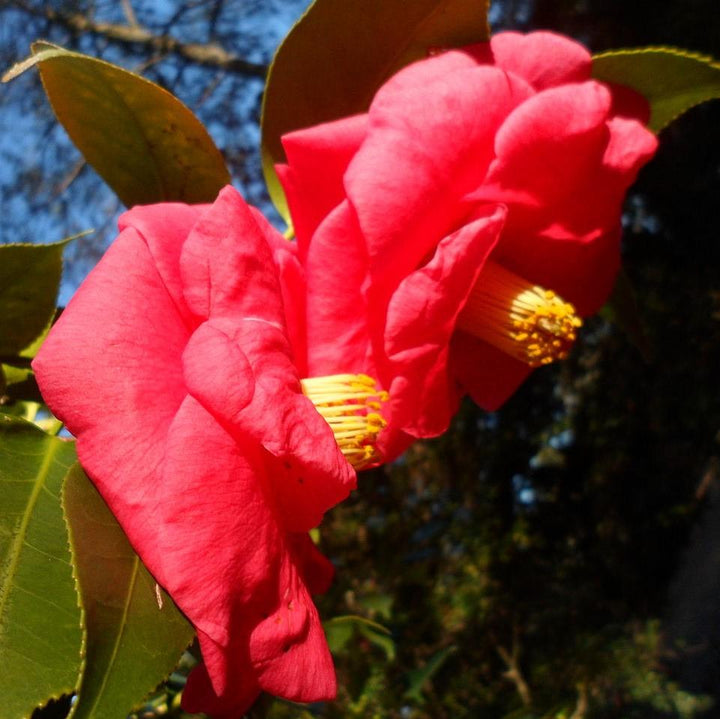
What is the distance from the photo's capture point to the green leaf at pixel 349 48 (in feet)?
1.63

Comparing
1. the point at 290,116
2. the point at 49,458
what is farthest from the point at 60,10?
the point at 49,458

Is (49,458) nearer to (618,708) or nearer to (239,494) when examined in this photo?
(239,494)

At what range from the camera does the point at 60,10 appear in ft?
8.68

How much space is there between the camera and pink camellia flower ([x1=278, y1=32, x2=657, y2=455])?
42 cm

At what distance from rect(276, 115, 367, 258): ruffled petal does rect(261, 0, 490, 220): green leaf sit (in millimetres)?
65

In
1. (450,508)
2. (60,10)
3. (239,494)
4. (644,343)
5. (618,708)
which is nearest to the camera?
(239,494)

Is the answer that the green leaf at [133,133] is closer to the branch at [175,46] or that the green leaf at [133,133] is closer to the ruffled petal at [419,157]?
the ruffled petal at [419,157]

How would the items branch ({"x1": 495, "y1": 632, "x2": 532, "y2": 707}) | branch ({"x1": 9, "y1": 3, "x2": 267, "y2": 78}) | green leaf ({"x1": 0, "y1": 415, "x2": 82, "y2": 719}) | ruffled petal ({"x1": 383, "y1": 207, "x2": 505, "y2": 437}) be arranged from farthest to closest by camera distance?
branch ({"x1": 9, "y1": 3, "x2": 267, "y2": 78})
branch ({"x1": 495, "y1": 632, "x2": 532, "y2": 707})
ruffled petal ({"x1": 383, "y1": 207, "x2": 505, "y2": 437})
green leaf ({"x1": 0, "y1": 415, "x2": 82, "y2": 719})

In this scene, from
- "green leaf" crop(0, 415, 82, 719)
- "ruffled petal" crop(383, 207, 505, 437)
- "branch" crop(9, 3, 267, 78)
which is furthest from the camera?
"branch" crop(9, 3, 267, 78)

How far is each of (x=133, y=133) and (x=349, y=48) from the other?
0.16 metres

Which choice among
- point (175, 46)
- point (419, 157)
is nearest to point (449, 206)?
point (419, 157)

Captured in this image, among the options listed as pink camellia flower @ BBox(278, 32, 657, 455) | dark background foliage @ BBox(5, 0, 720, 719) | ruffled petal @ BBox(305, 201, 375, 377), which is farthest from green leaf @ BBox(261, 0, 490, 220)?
dark background foliage @ BBox(5, 0, 720, 719)

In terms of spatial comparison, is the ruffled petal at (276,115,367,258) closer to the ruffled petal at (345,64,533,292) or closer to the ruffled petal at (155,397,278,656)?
the ruffled petal at (345,64,533,292)

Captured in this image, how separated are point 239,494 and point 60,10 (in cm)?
287
